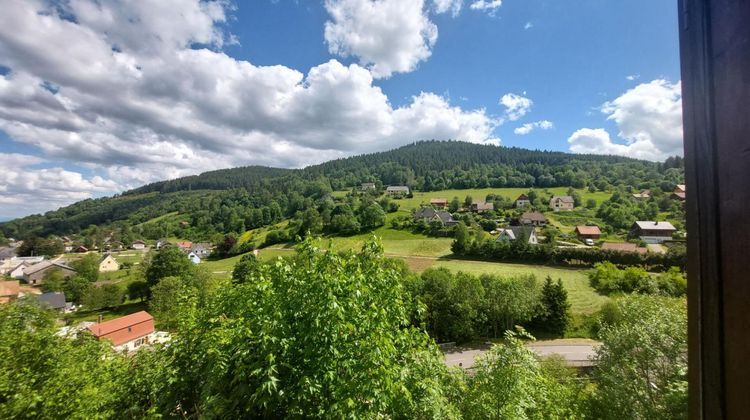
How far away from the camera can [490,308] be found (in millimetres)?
27859

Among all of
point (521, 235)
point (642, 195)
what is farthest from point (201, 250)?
point (642, 195)

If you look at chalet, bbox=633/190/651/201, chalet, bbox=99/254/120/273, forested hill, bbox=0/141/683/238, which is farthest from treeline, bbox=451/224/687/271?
chalet, bbox=99/254/120/273

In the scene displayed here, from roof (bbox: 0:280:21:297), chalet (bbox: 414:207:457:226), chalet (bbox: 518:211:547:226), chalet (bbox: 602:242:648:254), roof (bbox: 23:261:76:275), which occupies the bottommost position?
roof (bbox: 23:261:76:275)

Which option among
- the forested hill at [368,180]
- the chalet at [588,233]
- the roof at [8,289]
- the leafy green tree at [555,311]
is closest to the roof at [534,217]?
the chalet at [588,233]

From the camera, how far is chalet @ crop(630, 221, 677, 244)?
48791 mm

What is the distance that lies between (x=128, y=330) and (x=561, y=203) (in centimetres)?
8941

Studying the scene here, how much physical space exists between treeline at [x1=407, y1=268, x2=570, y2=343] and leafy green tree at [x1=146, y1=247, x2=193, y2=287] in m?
37.5

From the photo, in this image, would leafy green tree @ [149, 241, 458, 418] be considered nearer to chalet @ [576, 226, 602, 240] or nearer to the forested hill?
chalet @ [576, 226, 602, 240]

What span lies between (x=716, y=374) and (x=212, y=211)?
141m

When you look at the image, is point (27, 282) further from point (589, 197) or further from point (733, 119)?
point (589, 197)

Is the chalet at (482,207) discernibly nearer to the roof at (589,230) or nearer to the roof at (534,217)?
the roof at (534,217)

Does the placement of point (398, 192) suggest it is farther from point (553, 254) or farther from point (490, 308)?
point (490, 308)

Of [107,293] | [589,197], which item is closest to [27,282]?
[107,293]

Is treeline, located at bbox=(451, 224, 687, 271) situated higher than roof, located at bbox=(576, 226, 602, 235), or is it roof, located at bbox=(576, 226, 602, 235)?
roof, located at bbox=(576, 226, 602, 235)
